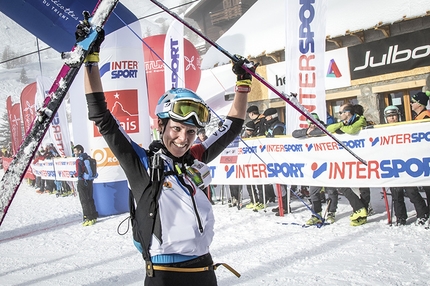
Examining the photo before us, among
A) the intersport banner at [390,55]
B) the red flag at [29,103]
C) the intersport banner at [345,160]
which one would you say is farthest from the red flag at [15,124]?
the intersport banner at [390,55]

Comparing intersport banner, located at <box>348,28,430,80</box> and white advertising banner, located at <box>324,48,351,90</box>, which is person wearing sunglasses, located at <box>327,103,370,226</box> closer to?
intersport banner, located at <box>348,28,430,80</box>

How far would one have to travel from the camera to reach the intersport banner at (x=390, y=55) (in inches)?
463

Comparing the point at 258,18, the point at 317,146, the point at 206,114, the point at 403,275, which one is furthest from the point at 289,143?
the point at 258,18

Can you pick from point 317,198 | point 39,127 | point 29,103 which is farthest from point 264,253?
point 29,103

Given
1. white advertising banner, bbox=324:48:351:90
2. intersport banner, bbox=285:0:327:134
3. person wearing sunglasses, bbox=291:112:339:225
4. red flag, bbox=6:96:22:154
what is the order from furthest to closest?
1. red flag, bbox=6:96:22:154
2. white advertising banner, bbox=324:48:351:90
3. intersport banner, bbox=285:0:327:134
4. person wearing sunglasses, bbox=291:112:339:225

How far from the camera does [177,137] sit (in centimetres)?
212

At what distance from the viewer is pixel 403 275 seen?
398cm

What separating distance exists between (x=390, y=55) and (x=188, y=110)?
12.6 meters

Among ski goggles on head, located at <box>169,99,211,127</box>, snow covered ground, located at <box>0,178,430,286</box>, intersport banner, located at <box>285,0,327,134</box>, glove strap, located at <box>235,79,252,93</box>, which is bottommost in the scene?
snow covered ground, located at <box>0,178,430,286</box>

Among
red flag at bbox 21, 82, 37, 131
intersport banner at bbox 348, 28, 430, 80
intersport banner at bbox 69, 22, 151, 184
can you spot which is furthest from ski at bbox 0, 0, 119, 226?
red flag at bbox 21, 82, 37, 131

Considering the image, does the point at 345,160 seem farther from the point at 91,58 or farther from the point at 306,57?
the point at 91,58

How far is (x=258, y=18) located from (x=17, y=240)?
14.7 meters

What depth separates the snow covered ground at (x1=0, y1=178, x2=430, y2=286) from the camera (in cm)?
427

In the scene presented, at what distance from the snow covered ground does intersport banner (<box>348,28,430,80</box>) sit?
6.05 meters
